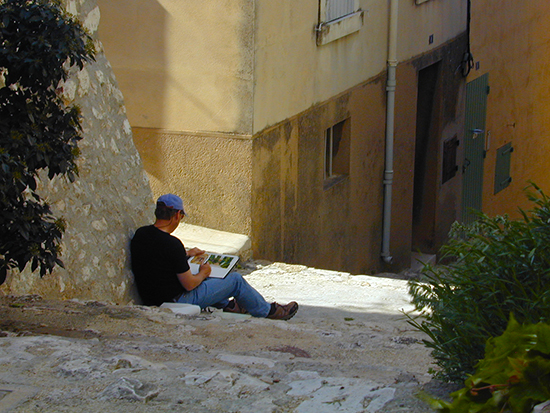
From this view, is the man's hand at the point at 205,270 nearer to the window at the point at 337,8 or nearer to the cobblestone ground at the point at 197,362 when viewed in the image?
the cobblestone ground at the point at 197,362

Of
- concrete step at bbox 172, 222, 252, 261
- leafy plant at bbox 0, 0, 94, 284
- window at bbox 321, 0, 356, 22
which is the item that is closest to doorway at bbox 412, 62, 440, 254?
window at bbox 321, 0, 356, 22

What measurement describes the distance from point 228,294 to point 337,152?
4.69 metres

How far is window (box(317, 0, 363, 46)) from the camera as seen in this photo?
28.2ft

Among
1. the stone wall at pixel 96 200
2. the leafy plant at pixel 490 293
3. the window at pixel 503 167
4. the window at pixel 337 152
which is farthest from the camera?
the window at pixel 503 167

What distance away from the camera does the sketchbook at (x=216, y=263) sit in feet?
18.1

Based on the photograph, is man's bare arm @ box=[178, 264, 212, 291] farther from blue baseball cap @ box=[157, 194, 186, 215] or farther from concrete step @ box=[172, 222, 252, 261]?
concrete step @ box=[172, 222, 252, 261]

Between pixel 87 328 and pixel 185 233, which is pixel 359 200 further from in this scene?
pixel 87 328

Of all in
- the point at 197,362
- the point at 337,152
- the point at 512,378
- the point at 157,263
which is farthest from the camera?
the point at 337,152

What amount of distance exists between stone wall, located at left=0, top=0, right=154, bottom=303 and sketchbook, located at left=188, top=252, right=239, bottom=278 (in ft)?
1.58

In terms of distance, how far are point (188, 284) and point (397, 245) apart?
22.6 feet

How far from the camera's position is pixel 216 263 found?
5715mm

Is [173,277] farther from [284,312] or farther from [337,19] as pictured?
[337,19]

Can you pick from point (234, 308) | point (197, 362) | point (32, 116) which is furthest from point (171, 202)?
point (197, 362)

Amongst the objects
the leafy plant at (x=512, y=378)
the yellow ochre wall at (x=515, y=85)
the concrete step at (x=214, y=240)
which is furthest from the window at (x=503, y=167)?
the leafy plant at (x=512, y=378)
